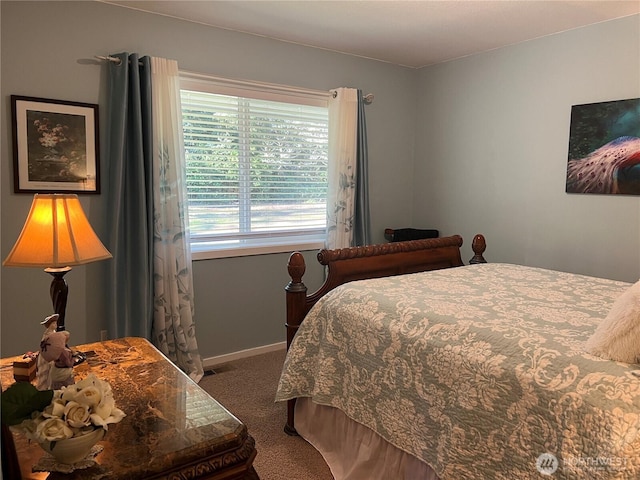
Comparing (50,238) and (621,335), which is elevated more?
(50,238)

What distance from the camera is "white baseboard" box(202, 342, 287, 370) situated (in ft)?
11.7

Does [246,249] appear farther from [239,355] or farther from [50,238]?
[50,238]

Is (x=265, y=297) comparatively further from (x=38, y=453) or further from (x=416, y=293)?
(x=38, y=453)

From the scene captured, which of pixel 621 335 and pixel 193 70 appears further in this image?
pixel 193 70

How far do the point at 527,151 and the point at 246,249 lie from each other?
2328 mm

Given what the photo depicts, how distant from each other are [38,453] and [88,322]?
84.7 inches

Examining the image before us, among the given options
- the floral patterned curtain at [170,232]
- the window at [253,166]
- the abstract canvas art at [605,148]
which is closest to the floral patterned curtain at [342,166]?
the window at [253,166]

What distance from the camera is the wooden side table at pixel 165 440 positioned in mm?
1040

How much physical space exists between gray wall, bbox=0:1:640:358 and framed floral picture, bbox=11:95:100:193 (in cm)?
6

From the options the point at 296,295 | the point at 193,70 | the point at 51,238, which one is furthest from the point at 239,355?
the point at 51,238

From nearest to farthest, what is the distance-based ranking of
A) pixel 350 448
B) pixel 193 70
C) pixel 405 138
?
pixel 350 448 < pixel 193 70 < pixel 405 138

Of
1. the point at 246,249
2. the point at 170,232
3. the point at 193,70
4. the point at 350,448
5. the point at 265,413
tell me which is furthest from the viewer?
the point at 246,249

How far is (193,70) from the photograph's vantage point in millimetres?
3311

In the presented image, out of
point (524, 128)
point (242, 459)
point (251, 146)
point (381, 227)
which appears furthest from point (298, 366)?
point (524, 128)
